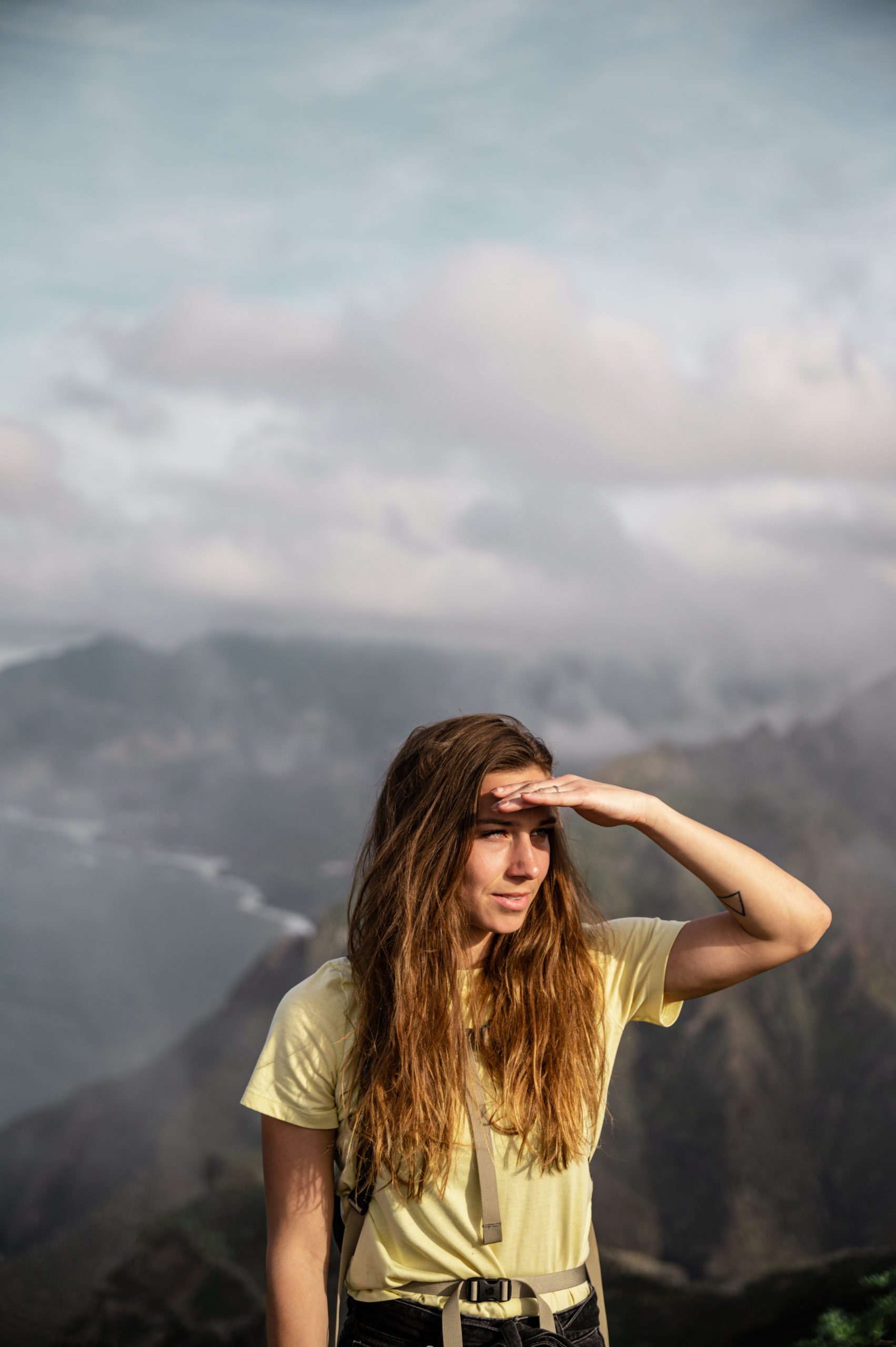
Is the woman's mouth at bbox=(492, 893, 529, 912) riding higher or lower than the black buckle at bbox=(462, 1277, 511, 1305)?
higher

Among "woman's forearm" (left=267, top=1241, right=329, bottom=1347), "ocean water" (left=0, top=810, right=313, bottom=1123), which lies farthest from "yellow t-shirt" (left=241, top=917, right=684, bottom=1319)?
"ocean water" (left=0, top=810, right=313, bottom=1123)

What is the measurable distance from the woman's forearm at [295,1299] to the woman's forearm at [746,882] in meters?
2.08

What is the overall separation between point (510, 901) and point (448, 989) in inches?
16.5

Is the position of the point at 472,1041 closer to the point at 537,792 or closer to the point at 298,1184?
the point at 298,1184

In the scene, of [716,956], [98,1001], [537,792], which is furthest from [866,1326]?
[98,1001]

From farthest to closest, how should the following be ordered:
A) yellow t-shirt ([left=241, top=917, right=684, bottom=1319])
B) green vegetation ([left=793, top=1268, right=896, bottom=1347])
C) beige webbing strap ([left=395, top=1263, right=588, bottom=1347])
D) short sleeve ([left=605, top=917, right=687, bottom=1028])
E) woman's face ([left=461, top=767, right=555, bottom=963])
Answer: green vegetation ([left=793, top=1268, right=896, bottom=1347]), short sleeve ([left=605, top=917, right=687, bottom=1028]), woman's face ([left=461, top=767, right=555, bottom=963]), yellow t-shirt ([left=241, top=917, right=684, bottom=1319]), beige webbing strap ([left=395, top=1263, right=588, bottom=1347])

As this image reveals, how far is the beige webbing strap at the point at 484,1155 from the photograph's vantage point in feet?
11.6

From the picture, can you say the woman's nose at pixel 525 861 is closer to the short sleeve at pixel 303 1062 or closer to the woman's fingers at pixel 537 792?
the woman's fingers at pixel 537 792

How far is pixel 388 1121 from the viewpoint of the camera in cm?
358

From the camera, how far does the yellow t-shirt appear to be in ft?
11.7

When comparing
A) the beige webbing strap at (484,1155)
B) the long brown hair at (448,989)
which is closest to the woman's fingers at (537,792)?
the long brown hair at (448,989)

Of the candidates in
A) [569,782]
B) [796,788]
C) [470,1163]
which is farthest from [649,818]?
[796,788]

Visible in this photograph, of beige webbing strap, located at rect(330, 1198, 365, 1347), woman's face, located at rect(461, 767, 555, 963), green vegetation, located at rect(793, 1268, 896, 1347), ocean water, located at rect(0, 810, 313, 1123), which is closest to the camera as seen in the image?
beige webbing strap, located at rect(330, 1198, 365, 1347)

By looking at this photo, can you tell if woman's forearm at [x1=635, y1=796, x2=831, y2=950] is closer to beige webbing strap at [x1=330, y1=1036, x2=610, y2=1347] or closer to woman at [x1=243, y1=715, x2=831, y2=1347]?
woman at [x1=243, y1=715, x2=831, y2=1347]
